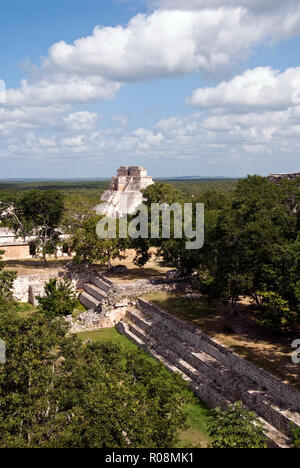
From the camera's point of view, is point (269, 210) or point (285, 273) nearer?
point (285, 273)

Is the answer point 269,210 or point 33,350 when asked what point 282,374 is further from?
point 33,350

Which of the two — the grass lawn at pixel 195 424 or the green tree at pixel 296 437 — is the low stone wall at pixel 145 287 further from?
the green tree at pixel 296 437

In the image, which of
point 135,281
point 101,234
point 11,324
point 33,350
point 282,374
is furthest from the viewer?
point 101,234

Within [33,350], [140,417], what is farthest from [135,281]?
[140,417]

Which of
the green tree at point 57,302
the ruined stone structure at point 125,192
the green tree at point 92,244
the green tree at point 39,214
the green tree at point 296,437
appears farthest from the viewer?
the ruined stone structure at point 125,192

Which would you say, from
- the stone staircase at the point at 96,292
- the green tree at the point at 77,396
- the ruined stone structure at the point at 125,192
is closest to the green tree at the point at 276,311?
the green tree at the point at 77,396

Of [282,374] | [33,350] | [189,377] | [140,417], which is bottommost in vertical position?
[189,377]
